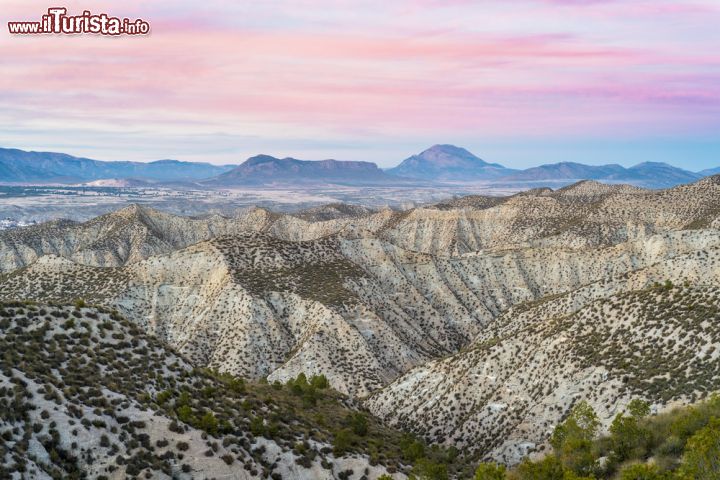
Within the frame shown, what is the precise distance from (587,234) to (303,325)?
75.9 meters

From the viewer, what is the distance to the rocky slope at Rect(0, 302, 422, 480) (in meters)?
25.0

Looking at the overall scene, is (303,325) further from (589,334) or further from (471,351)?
(589,334)

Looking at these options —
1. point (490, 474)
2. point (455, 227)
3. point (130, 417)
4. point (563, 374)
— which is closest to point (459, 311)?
point (563, 374)

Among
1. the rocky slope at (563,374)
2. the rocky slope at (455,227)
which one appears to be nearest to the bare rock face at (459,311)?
the rocky slope at (563,374)

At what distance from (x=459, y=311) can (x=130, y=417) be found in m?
62.3

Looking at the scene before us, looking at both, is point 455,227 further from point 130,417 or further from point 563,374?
point 130,417

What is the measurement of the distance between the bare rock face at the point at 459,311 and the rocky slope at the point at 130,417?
536 inches

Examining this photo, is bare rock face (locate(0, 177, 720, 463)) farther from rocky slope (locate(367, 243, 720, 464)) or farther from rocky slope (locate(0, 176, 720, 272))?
rocky slope (locate(0, 176, 720, 272))

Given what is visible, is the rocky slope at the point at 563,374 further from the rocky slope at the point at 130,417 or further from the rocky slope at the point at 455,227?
the rocky slope at the point at 455,227

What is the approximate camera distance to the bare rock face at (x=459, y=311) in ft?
139

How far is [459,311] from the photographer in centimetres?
8481

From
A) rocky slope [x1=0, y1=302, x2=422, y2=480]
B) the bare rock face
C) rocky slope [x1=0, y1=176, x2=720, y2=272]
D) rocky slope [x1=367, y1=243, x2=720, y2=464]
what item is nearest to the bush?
rocky slope [x1=0, y1=302, x2=422, y2=480]

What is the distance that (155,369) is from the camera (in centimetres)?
3397

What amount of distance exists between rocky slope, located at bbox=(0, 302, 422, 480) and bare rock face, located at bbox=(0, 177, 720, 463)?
44.7 feet
